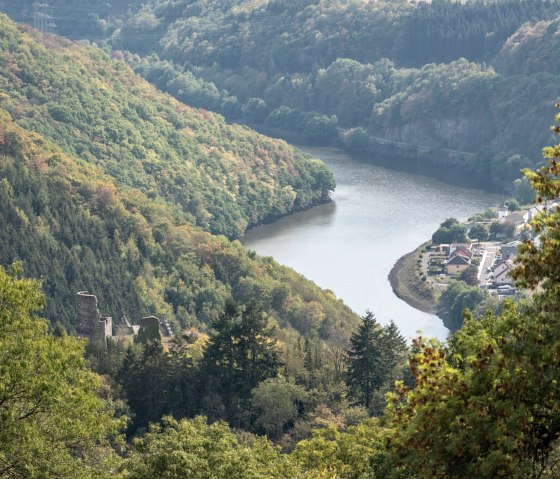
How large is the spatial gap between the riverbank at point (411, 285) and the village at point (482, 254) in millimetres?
594

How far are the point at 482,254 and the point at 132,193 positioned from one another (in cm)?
2561

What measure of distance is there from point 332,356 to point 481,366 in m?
41.0

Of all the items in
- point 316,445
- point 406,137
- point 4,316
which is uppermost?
point 4,316

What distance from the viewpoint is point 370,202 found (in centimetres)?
13588

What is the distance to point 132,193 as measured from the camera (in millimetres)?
111500

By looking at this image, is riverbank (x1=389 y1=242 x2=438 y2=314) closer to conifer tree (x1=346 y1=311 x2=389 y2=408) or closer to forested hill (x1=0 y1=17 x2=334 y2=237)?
forested hill (x1=0 y1=17 x2=334 y2=237)

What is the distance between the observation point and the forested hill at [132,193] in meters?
90.5

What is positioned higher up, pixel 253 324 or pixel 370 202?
pixel 253 324

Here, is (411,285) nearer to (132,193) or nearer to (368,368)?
(132,193)

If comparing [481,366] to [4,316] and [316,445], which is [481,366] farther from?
[316,445]

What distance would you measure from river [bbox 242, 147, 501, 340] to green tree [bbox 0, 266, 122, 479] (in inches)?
2483

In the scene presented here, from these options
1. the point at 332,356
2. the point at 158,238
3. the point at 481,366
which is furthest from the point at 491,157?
the point at 481,366

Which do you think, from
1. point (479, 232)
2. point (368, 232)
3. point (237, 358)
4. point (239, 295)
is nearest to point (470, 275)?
point (479, 232)

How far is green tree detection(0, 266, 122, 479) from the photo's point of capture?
2805 centimetres
